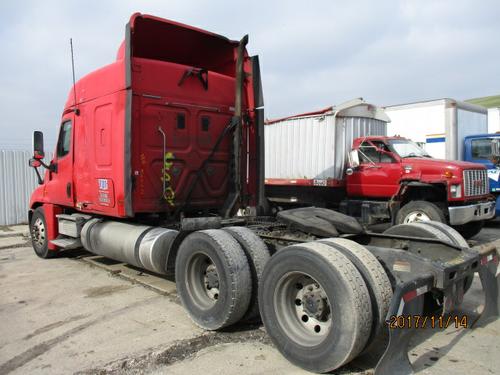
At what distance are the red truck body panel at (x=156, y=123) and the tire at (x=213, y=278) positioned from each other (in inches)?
62.3

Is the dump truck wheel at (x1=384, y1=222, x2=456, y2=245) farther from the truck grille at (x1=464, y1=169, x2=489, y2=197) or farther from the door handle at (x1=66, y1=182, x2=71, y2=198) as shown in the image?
the door handle at (x1=66, y1=182, x2=71, y2=198)

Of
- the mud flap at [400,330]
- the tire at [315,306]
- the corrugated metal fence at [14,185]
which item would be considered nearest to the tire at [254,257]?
the tire at [315,306]

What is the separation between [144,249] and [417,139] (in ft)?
33.2

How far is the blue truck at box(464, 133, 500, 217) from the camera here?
449 inches

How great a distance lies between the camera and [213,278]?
4.38m

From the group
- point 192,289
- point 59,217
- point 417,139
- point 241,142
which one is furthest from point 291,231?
point 417,139

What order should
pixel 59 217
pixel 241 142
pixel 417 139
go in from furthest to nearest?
pixel 417 139, pixel 59 217, pixel 241 142

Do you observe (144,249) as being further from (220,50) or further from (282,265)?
(220,50)

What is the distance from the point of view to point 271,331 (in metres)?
A: 3.71

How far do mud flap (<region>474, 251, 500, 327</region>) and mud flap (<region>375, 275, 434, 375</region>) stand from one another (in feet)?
3.88

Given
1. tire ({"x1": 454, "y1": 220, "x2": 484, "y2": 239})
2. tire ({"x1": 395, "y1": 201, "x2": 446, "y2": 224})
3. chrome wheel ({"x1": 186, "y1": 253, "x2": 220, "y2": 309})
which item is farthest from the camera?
tire ({"x1": 454, "y1": 220, "x2": 484, "y2": 239})

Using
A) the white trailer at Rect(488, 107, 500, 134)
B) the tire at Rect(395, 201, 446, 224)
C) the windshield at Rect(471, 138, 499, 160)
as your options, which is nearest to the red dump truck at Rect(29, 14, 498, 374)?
the tire at Rect(395, 201, 446, 224)

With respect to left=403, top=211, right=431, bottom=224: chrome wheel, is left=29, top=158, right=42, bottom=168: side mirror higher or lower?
higher

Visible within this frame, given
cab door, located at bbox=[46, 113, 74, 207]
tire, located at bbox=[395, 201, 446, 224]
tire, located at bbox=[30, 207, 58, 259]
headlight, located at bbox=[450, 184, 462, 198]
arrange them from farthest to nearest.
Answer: headlight, located at bbox=[450, 184, 462, 198]
tire, located at bbox=[395, 201, 446, 224]
tire, located at bbox=[30, 207, 58, 259]
cab door, located at bbox=[46, 113, 74, 207]
